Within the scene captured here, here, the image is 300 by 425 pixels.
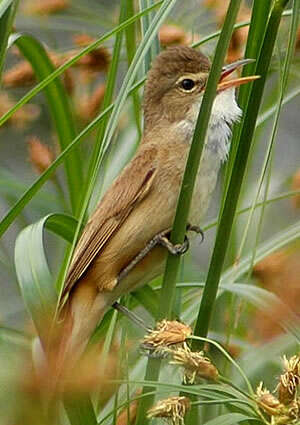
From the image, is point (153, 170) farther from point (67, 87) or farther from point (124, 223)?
point (67, 87)

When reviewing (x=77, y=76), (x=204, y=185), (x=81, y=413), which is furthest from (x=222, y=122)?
(x=81, y=413)

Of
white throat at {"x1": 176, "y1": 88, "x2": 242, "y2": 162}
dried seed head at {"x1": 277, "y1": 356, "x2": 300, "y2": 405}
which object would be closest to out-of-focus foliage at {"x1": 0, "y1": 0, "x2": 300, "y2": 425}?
dried seed head at {"x1": 277, "y1": 356, "x2": 300, "y2": 405}

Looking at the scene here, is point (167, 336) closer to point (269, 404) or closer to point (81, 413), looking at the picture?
point (269, 404)

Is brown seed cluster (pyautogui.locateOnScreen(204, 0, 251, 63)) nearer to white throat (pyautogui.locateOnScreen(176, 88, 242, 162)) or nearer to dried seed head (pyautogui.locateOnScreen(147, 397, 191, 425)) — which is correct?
white throat (pyautogui.locateOnScreen(176, 88, 242, 162))

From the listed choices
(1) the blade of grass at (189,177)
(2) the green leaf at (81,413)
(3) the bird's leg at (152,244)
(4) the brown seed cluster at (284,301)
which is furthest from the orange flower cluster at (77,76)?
(4) the brown seed cluster at (284,301)

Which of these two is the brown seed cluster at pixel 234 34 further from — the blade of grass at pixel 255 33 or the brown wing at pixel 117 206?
the blade of grass at pixel 255 33

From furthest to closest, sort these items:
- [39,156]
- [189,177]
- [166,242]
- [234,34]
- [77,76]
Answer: [77,76] < [39,156] < [234,34] < [166,242] < [189,177]

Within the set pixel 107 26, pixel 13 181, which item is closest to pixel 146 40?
pixel 13 181
